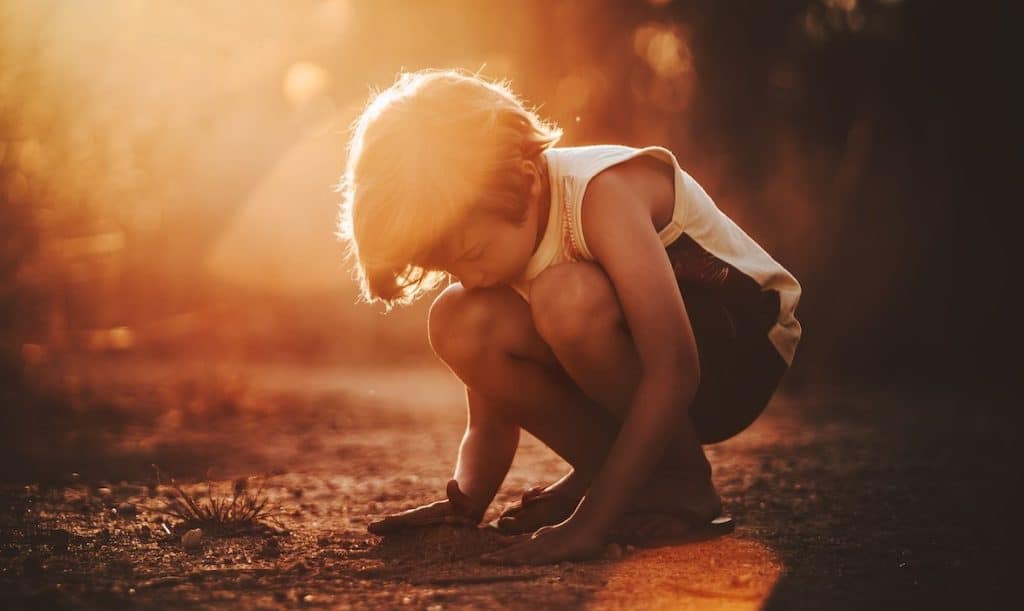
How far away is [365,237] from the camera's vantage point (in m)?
2.21

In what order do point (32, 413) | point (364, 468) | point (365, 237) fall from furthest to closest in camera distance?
point (32, 413) → point (364, 468) → point (365, 237)

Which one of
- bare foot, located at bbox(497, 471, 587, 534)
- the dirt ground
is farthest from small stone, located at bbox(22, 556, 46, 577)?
bare foot, located at bbox(497, 471, 587, 534)

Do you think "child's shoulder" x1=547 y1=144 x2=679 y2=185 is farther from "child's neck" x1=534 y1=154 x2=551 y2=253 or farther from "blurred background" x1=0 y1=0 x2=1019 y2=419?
"blurred background" x1=0 y1=0 x2=1019 y2=419

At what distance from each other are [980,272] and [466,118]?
4078 millimetres

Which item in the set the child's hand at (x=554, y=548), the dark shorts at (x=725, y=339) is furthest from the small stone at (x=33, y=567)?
the dark shorts at (x=725, y=339)

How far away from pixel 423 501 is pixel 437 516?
0.49 metres

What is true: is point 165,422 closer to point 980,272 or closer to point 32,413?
point 32,413

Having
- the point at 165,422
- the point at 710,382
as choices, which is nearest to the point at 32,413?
the point at 165,422

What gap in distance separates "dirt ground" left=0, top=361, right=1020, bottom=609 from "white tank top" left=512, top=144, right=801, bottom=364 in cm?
53

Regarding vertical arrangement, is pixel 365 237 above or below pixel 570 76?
below

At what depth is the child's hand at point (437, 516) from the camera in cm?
229

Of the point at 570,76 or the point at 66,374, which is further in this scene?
the point at 570,76

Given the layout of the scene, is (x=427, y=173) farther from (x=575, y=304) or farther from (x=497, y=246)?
(x=575, y=304)

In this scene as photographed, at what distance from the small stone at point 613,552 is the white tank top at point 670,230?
0.60 metres
